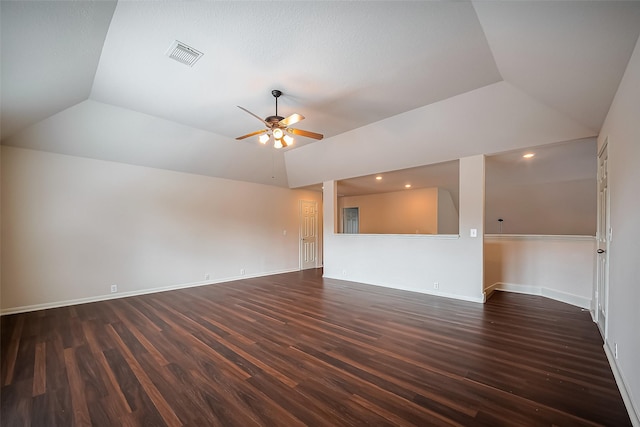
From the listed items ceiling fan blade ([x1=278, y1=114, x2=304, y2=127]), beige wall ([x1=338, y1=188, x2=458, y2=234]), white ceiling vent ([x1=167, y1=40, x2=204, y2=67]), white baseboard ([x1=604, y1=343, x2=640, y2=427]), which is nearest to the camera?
white baseboard ([x1=604, y1=343, x2=640, y2=427])

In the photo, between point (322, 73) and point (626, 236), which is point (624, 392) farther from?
point (322, 73)

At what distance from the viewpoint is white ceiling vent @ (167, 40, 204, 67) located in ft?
8.25

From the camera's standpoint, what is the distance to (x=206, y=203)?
619 centimetres

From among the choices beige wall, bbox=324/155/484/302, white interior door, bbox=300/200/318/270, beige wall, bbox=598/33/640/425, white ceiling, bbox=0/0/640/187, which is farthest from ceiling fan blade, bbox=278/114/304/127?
white interior door, bbox=300/200/318/270

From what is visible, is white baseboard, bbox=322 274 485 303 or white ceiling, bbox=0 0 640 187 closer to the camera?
white ceiling, bbox=0 0 640 187

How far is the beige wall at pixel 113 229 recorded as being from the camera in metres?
4.15

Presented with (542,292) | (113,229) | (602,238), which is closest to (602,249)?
(602,238)

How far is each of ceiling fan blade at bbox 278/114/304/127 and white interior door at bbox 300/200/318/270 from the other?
4.88 metres

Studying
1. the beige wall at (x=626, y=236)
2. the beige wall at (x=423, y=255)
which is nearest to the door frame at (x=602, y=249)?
the beige wall at (x=626, y=236)

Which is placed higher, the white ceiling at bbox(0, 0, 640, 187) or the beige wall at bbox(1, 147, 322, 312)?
the white ceiling at bbox(0, 0, 640, 187)

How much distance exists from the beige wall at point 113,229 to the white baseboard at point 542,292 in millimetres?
5458

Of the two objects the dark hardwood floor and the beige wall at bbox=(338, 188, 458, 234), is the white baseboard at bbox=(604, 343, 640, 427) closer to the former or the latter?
the dark hardwood floor

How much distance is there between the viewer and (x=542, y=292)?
4.83 meters

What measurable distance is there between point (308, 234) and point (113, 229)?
492 cm
